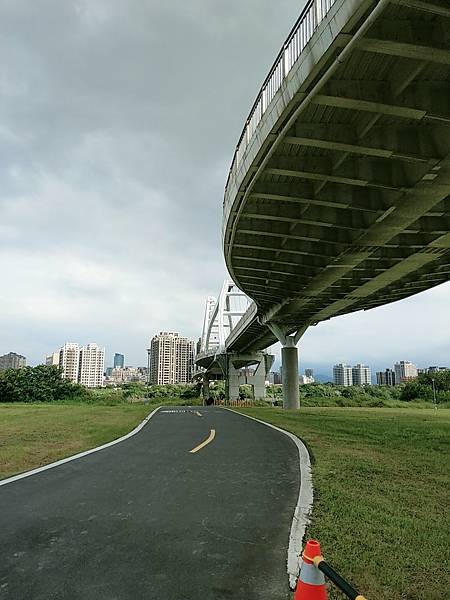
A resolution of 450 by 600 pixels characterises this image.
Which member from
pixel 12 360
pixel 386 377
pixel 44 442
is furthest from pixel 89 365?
pixel 44 442

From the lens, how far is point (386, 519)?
5418mm

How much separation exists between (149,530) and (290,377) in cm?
3817

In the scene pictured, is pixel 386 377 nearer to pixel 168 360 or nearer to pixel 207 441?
pixel 168 360

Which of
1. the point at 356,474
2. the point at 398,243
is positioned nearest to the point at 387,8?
the point at 356,474

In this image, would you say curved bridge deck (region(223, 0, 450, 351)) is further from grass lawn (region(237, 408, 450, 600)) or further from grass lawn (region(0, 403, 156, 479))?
grass lawn (region(0, 403, 156, 479))

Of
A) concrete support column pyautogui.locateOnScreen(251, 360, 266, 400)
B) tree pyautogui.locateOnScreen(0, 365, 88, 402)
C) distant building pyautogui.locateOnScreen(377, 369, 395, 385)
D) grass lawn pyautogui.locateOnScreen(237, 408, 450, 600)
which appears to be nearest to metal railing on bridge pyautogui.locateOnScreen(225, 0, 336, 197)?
grass lawn pyautogui.locateOnScreen(237, 408, 450, 600)

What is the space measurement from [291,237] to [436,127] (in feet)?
25.2

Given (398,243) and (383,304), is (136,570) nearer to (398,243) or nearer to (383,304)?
(398,243)

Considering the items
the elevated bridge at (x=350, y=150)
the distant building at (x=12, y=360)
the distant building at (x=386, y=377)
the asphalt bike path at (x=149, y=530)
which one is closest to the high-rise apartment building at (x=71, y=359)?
the distant building at (x=12, y=360)

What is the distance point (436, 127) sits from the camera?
1280 cm

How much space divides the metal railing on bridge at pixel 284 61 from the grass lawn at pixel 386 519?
333 inches

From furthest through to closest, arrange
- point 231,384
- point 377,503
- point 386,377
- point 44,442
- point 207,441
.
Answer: point 386,377, point 231,384, point 207,441, point 44,442, point 377,503

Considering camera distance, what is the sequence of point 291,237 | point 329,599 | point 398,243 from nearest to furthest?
point 329,599 → point 291,237 → point 398,243

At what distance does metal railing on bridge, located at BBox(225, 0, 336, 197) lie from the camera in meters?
9.51
